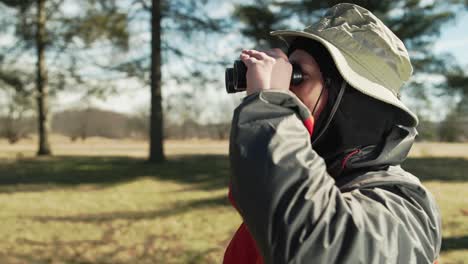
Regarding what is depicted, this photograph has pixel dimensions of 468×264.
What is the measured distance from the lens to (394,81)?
111cm

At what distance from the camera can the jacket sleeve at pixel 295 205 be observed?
0.84 m

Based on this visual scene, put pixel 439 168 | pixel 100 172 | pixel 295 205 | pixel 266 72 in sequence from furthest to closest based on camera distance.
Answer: pixel 439 168
pixel 100 172
pixel 266 72
pixel 295 205

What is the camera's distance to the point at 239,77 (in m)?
1.13

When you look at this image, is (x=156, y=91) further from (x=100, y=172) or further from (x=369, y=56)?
(x=369, y=56)

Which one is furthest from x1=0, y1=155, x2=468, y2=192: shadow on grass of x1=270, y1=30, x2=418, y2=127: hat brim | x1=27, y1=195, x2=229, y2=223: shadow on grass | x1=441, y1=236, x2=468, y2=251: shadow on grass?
x1=270, y1=30, x2=418, y2=127: hat brim

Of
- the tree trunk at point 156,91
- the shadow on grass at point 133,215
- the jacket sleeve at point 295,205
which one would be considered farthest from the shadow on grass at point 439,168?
the jacket sleeve at point 295,205

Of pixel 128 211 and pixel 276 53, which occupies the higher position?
pixel 276 53

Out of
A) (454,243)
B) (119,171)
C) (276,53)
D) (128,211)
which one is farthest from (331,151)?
(119,171)

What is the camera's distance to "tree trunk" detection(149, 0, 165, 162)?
12.0 metres

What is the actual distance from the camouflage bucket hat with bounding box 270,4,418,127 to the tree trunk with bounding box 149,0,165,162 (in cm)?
1107

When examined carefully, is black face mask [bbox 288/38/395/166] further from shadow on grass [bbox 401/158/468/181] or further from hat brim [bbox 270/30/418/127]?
shadow on grass [bbox 401/158/468/181]

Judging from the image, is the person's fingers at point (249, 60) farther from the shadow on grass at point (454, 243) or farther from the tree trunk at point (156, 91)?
the tree trunk at point (156, 91)

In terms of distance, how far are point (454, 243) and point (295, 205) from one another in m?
5.45

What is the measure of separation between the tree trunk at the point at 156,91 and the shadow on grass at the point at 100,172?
0.45m
